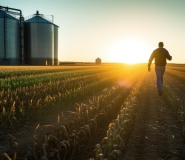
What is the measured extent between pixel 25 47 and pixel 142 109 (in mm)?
53220

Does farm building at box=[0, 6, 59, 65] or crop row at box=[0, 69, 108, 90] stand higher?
farm building at box=[0, 6, 59, 65]

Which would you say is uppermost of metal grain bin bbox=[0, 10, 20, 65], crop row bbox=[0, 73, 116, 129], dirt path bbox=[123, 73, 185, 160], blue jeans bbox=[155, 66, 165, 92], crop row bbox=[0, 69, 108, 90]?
metal grain bin bbox=[0, 10, 20, 65]

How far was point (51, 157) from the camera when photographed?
4609 mm

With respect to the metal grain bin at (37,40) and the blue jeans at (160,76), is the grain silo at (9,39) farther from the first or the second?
the blue jeans at (160,76)

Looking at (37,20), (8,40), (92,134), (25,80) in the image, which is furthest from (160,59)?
(37,20)

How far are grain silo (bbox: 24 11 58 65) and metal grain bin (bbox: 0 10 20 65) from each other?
9.91 ft

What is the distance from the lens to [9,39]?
54094 mm

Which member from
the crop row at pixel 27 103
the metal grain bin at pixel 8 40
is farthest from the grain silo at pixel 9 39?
the crop row at pixel 27 103

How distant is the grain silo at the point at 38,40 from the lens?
5816 cm

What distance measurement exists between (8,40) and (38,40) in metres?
7.21

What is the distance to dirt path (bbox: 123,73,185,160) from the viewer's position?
520cm

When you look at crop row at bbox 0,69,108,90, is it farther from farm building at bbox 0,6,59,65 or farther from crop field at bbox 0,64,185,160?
farm building at bbox 0,6,59,65

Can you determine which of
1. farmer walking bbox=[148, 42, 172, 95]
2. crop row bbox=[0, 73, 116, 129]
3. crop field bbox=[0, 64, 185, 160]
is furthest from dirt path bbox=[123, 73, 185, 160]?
farmer walking bbox=[148, 42, 172, 95]

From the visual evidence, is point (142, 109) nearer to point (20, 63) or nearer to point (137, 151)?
point (137, 151)
